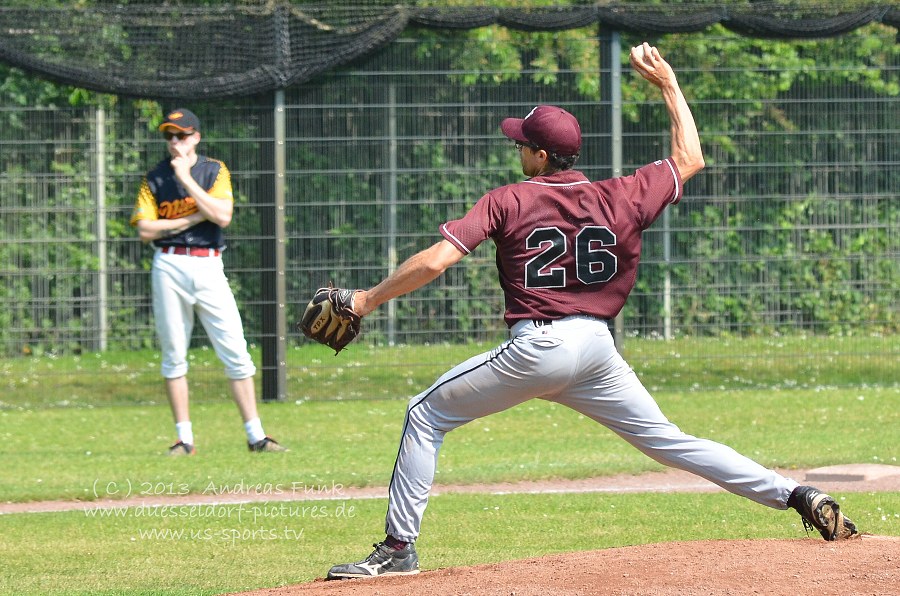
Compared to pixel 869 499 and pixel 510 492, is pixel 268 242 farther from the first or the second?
pixel 869 499

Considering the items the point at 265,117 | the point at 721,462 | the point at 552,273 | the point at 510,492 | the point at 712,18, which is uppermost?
the point at 712,18

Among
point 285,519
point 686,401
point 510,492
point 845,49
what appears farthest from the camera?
point 845,49

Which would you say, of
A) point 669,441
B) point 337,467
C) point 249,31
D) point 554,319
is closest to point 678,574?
point 669,441

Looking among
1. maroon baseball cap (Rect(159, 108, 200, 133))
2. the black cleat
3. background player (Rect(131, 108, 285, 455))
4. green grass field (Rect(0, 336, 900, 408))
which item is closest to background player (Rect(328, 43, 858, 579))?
the black cleat

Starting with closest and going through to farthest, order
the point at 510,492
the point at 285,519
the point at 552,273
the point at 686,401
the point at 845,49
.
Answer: the point at 552,273, the point at 285,519, the point at 510,492, the point at 686,401, the point at 845,49

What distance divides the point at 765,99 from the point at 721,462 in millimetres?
8100

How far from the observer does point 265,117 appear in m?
12.7

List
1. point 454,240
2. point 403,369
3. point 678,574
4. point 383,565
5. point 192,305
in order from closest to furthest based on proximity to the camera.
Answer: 1. point 678,574
2. point 454,240
3. point 383,565
4. point 192,305
5. point 403,369

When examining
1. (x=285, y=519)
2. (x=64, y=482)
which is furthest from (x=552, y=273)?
(x=64, y=482)

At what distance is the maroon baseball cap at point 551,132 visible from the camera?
546cm

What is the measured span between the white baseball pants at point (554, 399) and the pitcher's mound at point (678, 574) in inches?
10.6

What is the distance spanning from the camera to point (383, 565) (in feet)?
17.9

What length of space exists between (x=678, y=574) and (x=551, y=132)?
1819 mm

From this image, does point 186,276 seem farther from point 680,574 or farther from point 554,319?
point 680,574
